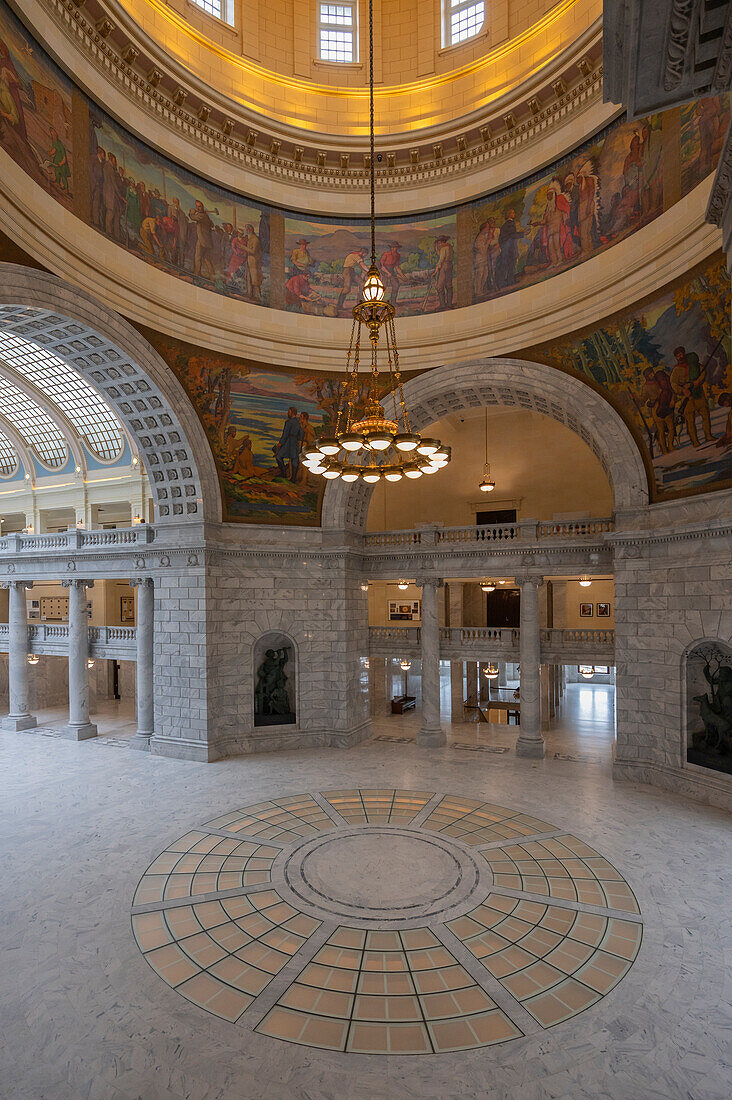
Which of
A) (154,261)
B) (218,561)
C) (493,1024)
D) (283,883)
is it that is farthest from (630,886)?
(154,261)

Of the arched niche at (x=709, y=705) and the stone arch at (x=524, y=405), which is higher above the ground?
the stone arch at (x=524, y=405)

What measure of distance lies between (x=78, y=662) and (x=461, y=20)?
25.2m

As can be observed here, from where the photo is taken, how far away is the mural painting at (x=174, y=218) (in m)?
14.4

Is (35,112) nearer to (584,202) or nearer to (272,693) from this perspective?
(584,202)

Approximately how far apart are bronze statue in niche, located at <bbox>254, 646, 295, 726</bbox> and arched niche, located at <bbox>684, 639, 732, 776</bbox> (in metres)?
11.7

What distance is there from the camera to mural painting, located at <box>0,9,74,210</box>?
11.4 m

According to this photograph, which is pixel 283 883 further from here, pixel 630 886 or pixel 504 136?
pixel 504 136

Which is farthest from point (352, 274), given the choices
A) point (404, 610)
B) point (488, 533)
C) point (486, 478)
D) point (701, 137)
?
point (404, 610)

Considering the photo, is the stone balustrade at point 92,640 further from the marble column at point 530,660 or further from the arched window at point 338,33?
the arched window at point 338,33

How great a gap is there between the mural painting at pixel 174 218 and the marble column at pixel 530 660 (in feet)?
40.9

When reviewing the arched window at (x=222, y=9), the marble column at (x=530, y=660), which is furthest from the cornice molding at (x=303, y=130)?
the marble column at (x=530, y=660)

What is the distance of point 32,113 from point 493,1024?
17.8 metres

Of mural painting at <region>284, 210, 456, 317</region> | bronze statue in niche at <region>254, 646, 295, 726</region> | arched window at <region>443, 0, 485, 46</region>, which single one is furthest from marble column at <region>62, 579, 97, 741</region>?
arched window at <region>443, 0, 485, 46</region>

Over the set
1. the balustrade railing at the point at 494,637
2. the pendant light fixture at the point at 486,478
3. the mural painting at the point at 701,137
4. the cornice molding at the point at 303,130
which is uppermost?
the cornice molding at the point at 303,130
